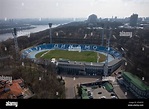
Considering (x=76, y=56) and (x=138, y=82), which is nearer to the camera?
(x=138, y=82)

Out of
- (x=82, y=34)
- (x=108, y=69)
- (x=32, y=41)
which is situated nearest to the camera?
(x=108, y=69)

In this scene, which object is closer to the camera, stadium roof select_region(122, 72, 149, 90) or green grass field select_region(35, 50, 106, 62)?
stadium roof select_region(122, 72, 149, 90)

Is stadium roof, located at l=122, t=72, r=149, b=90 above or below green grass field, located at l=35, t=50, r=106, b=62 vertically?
above

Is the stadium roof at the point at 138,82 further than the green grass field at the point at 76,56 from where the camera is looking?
No

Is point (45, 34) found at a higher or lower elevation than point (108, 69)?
higher

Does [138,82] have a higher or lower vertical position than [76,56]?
higher

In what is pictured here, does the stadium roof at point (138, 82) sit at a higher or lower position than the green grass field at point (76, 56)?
higher

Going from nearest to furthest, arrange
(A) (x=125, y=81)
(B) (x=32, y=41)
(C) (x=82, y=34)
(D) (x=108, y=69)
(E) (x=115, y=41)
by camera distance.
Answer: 1. (A) (x=125, y=81)
2. (D) (x=108, y=69)
3. (E) (x=115, y=41)
4. (B) (x=32, y=41)
5. (C) (x=82, y=34)
